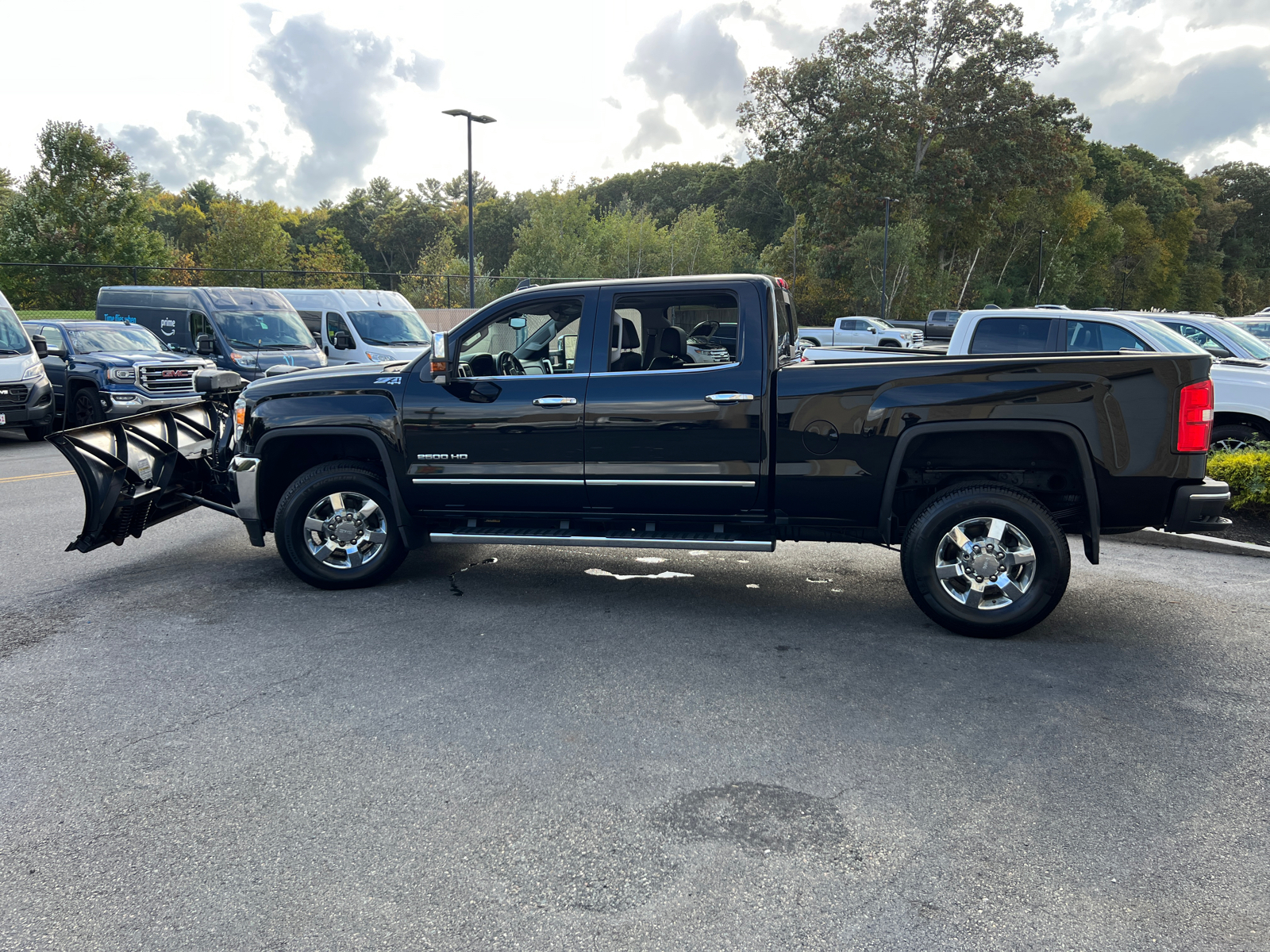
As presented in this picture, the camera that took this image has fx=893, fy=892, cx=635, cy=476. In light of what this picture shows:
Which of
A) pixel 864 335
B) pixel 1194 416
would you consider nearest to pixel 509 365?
pixel 1194 416

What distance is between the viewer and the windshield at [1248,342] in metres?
10.4

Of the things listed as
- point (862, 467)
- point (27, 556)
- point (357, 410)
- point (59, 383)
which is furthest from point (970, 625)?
point (59, 383)

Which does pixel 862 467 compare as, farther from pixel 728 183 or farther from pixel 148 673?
pixel 728 183

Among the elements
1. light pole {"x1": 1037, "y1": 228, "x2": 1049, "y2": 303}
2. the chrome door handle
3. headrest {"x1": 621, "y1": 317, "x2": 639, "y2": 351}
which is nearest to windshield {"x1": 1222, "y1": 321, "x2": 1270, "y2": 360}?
headrest {"x1": 621, "y1": 317, "x2": 639, "y2": 351}

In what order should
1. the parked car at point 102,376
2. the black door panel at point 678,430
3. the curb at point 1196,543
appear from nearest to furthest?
the black door panel at point 678,430, the curb at point 1196,543, the parked car at point 102,376

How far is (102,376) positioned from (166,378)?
2.99 feet

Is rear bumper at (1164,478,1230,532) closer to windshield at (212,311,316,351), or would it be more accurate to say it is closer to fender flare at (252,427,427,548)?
fender flare at (252,427,427,548)

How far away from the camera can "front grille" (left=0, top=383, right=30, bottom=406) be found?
12.7 meters

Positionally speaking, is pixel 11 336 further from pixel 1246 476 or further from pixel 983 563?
pixel 1246 476

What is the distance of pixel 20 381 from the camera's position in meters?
12.8

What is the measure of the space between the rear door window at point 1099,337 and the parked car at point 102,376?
12.6 m

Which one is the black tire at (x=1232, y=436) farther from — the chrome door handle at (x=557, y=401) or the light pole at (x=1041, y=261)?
the light pole at (x=1041, y=261)

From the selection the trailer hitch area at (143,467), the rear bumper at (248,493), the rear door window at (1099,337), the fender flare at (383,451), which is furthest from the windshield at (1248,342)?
the trailer hitch area at (143,467)

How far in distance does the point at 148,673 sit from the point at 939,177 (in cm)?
5553
